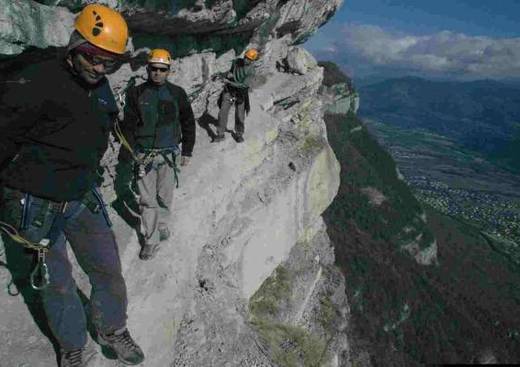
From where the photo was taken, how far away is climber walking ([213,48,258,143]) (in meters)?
12.4

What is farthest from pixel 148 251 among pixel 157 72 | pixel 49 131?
pixel 49 131

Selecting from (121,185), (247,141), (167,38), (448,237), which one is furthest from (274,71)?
(448,237)

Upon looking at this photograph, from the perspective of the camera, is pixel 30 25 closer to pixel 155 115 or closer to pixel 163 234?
pixel 155 115

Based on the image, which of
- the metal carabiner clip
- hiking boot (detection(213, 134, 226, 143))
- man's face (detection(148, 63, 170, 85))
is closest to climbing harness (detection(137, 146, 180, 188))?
man's face (detection(148, 63, 170, 85))

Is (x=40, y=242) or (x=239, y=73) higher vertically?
(x=40, y=242)

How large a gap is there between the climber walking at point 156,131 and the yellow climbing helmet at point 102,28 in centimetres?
276

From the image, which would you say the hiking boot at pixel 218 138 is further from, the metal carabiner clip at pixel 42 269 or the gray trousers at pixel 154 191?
the metal carabiner clip at pixel 42 269

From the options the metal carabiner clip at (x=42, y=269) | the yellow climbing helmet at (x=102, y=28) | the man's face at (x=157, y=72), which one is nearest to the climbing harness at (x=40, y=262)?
the metal carabiner clip at (x=42, y=269)

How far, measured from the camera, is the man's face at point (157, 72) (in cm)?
721

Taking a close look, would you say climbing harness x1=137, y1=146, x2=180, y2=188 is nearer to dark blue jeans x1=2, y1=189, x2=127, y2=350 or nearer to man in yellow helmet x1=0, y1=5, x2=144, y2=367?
man in yellow helmet x1=0, y1=5, x2=144, y2=367

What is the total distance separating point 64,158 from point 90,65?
3.16ft

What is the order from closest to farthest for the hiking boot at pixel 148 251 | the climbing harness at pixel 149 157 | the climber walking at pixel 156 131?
1. the climber walking at pixel 156 131
2. the climbing harness at pixel 149 157
3. the hiking boot at pixel 148 251

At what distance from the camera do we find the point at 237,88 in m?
12.8

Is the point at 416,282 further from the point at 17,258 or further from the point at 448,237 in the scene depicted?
the point at 17,258
